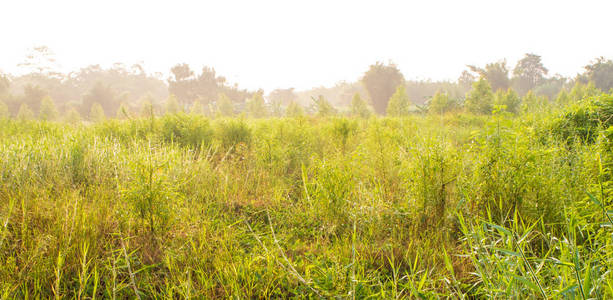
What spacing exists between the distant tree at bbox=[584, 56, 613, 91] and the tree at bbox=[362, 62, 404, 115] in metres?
18.4

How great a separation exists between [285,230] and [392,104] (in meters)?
13.1

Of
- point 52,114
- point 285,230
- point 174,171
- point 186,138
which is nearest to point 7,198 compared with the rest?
point 174,171

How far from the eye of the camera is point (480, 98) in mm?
12211

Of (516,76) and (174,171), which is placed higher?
(516,76)

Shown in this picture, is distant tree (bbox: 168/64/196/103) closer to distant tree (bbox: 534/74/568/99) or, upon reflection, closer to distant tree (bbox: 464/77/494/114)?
distant tree (bbox: 464/77/494/114)

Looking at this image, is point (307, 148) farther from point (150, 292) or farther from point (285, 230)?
point (150, 292)

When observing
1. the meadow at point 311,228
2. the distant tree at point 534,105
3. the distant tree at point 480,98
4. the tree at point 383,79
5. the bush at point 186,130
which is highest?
the tree at point 383,79

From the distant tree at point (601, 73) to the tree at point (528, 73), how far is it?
8270mm

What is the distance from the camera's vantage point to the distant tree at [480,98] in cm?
1195

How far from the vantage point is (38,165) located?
266 centimetres

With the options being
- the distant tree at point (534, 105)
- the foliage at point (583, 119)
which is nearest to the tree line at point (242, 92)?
the distant tree at point (534, 105)

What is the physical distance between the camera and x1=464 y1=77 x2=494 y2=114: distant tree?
11953 mm

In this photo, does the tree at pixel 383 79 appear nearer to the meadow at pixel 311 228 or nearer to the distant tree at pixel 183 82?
the distant tree at pixel 183 82

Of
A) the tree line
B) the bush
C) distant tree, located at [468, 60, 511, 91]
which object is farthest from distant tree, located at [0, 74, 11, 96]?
distant tree, located at [468, 60, 511, 91]
